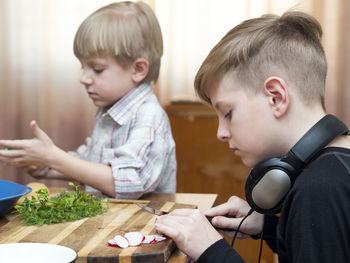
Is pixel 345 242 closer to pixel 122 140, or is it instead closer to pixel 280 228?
pixel 280 228

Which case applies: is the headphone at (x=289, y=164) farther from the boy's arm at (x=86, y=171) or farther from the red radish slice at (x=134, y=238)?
the boy's arm at (x=86, y=171)

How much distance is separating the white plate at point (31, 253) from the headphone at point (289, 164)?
0.37 metres

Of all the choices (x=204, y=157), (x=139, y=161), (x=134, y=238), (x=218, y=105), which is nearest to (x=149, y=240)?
(x=134, y=238)

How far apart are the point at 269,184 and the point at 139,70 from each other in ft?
2.79

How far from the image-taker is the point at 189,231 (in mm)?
872

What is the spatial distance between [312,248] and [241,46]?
1.34ft

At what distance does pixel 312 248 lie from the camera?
77 centimetres

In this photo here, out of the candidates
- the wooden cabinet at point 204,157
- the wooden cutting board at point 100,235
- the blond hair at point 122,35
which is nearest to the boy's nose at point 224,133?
the wooden cutting board at point 100,235

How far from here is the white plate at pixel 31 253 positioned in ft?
2.27

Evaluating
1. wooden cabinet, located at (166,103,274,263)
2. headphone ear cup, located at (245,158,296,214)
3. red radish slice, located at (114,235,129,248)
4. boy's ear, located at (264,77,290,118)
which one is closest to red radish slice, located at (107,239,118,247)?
red radish slice, located at (114,235,129,248)

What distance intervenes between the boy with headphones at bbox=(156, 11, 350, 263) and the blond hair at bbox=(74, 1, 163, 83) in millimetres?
588

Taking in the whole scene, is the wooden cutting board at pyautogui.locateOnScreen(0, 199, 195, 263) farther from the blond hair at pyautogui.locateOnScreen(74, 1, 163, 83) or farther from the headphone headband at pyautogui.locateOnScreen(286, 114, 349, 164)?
the blond hair at pyautogui.locateOnScreen(74, 1, 163, 83)

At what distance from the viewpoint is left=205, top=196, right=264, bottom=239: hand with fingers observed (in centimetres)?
104

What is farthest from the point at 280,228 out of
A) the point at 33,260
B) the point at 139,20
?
the point at 139,20
